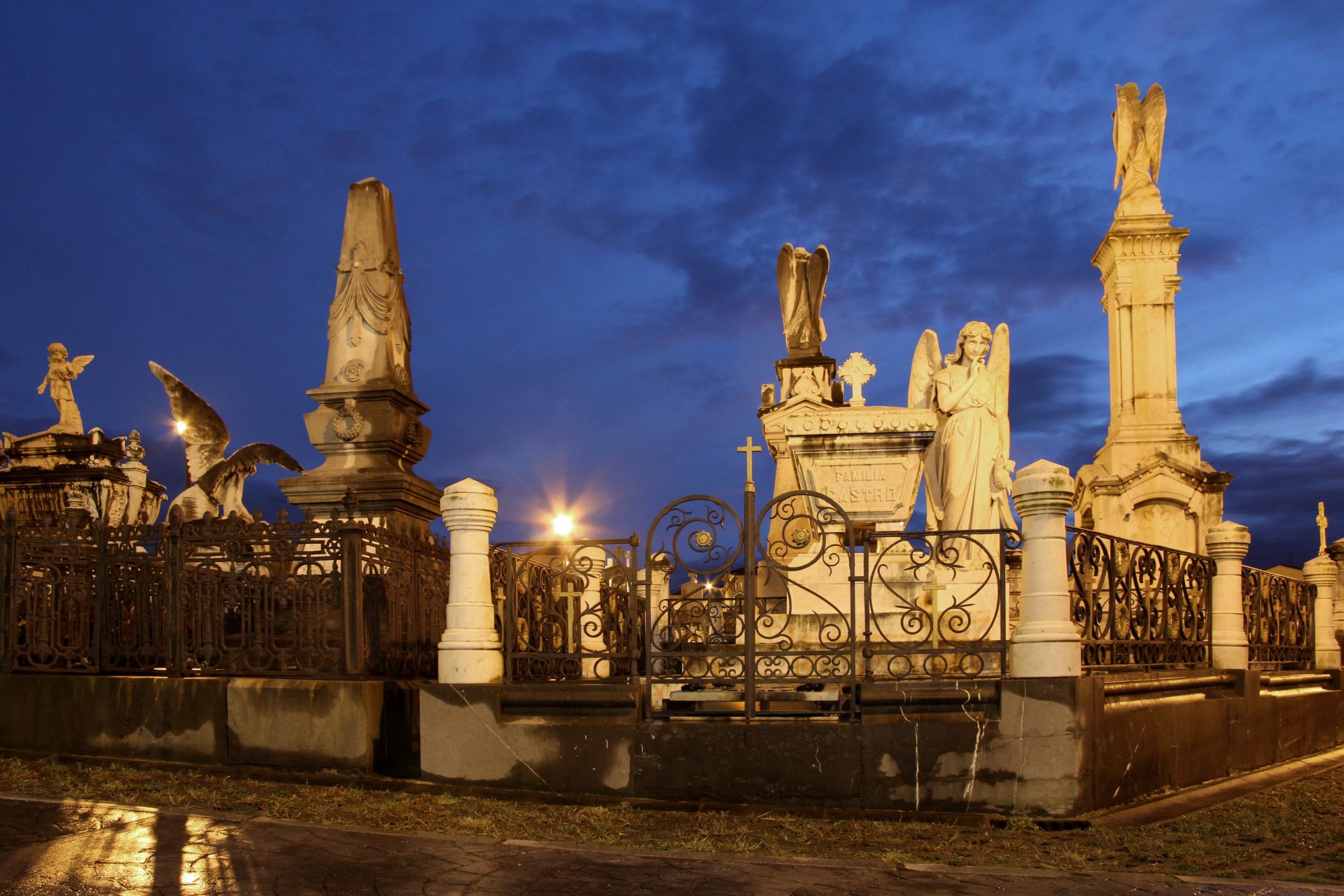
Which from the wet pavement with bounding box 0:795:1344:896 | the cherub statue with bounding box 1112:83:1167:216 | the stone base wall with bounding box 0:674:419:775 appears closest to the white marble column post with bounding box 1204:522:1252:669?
the wet pavement with bounding box 0:795:1344:896

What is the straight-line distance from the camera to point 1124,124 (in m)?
34.4

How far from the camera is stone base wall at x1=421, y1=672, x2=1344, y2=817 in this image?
8.25 meters

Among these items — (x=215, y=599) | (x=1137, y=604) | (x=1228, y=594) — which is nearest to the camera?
(x=215, y=599)

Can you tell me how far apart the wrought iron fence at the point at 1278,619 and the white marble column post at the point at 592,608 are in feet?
22.9

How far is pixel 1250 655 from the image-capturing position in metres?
13.5

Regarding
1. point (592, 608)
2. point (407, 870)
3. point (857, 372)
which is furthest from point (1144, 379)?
point (407, 870)

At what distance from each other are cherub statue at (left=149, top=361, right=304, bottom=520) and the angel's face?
1007 cm

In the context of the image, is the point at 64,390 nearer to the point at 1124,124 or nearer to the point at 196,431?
the point at 196,431

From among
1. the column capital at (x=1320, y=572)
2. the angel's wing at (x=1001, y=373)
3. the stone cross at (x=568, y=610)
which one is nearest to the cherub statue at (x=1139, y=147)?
the column capital at (x=1320, y=572)

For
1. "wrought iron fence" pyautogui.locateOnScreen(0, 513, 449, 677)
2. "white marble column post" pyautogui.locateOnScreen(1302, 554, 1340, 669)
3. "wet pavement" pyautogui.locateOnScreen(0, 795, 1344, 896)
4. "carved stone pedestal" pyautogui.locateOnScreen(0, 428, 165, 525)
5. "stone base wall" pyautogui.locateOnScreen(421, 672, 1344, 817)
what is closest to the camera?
"wet pavement" pyautogui.locateOnScreen(0, 795, 1344, 896)

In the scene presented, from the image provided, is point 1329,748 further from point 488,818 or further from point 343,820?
point 343,820

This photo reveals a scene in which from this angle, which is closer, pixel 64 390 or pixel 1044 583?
pixel 1044 583

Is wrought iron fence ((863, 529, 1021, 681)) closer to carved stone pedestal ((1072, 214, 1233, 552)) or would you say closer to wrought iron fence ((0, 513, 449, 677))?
wrought iron fence ((0, 513, 449, 677))

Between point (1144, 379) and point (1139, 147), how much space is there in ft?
22.1
